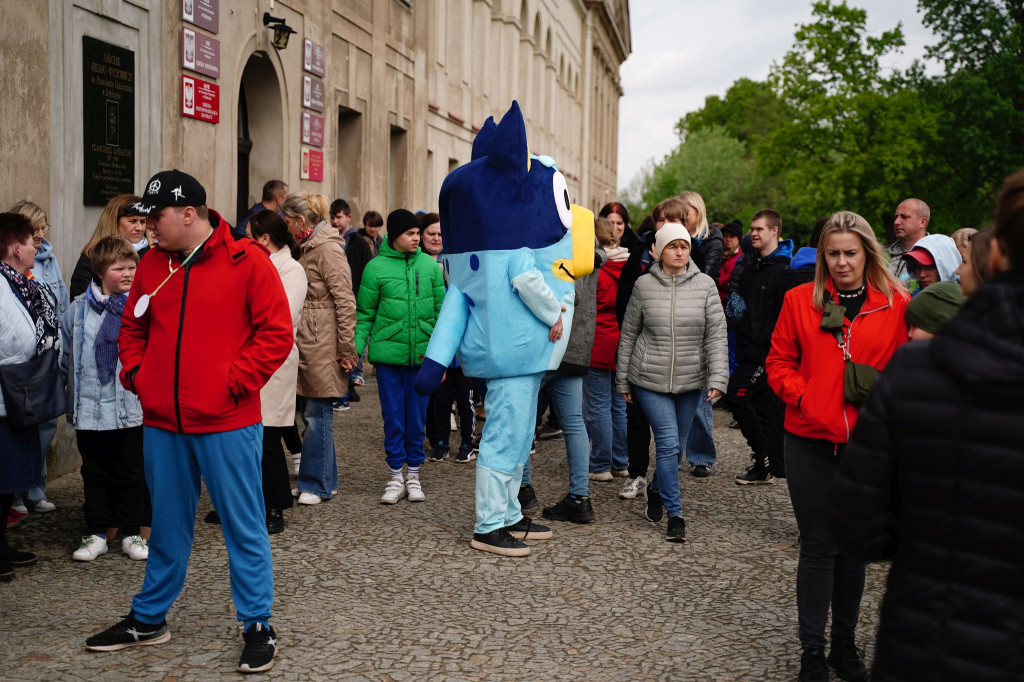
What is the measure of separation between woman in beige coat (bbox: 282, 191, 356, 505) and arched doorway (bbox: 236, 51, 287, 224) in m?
6.54

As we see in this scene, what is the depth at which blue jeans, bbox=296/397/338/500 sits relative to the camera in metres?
7.02

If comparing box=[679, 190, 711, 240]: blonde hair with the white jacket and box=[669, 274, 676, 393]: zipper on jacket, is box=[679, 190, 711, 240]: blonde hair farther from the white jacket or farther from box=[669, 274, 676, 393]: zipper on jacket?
the white jacket

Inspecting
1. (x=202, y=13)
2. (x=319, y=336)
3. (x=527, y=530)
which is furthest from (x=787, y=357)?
(x=202, y=13)

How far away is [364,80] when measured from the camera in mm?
16578

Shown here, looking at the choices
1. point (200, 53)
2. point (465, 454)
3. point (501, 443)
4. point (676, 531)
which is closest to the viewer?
point (501, 443)

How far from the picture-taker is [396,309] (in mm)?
7203

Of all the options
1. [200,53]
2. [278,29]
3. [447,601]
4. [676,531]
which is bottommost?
[447,601]

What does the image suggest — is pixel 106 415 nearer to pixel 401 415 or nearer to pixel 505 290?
pixel 401 415

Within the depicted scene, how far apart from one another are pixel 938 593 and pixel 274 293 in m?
2.93

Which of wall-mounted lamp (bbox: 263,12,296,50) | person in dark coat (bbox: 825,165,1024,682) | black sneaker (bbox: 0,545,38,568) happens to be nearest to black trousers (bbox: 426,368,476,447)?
black sneaker (bbox: 0,545,38,568)

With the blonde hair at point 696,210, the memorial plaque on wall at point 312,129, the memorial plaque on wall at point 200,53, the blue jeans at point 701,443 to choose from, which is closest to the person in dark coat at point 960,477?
the blonde hair at point 696,210

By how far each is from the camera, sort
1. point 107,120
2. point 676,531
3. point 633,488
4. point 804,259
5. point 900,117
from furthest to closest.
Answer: point 900,117, point 107,120, point 633,488, point 804,259, point 676,531

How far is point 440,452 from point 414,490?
5.28ft

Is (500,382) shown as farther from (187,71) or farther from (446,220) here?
(187,71)
